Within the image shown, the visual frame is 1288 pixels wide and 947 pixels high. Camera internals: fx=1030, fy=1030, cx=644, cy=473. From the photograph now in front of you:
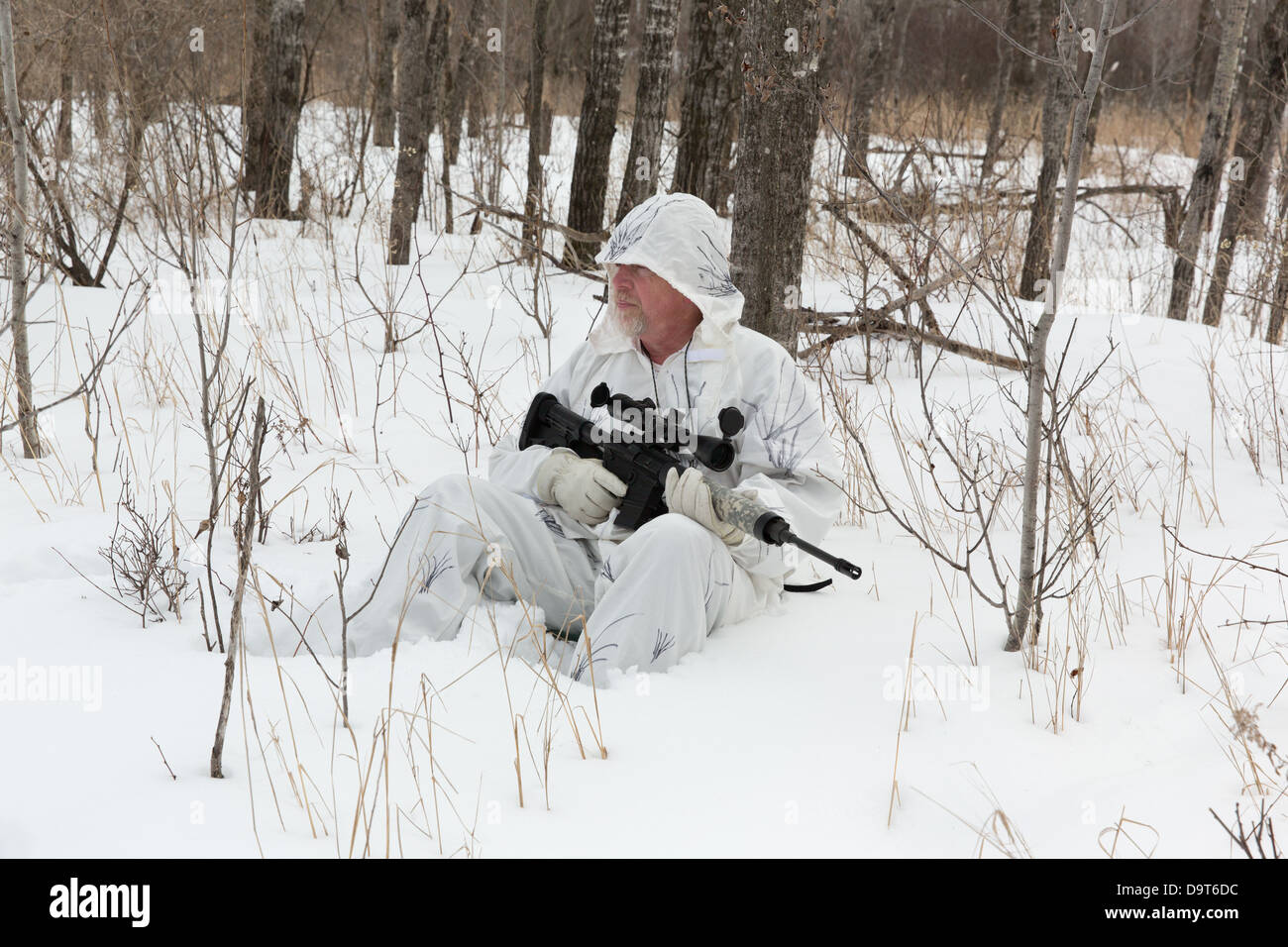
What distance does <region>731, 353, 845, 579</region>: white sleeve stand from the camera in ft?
8.00

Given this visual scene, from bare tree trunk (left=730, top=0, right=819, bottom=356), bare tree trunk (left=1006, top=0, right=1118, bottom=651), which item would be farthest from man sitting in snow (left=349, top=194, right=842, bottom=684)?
bare tree trunk (left=730, top=0, right=819, bottom=356)

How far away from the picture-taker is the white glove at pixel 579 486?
8.08ft

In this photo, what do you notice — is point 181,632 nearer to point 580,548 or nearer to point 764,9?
point 580,548

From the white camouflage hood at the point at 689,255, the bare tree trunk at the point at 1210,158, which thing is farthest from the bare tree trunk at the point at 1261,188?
the white camouflage hood at the point at 689,255

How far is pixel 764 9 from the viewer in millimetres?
3096

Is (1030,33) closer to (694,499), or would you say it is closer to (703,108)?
(703,108)

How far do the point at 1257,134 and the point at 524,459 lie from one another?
567 centimetres

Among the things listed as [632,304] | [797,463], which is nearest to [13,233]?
[632,304]

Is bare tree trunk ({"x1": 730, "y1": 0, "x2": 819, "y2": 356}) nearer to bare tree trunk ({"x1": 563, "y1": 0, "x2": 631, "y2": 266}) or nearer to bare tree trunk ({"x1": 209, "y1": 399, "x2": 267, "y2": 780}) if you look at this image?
bare tree trunk ({"x1": 209, "y1": 399, "x2": 267, "y2": 780})

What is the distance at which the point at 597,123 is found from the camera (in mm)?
6711

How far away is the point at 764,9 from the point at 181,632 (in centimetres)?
238

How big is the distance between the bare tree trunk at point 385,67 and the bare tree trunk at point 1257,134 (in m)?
6.40

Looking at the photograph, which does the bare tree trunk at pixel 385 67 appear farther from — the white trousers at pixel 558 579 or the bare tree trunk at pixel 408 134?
the white trousers at pixel 558 579

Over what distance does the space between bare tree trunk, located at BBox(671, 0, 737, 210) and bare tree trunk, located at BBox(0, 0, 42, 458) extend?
3483mm
